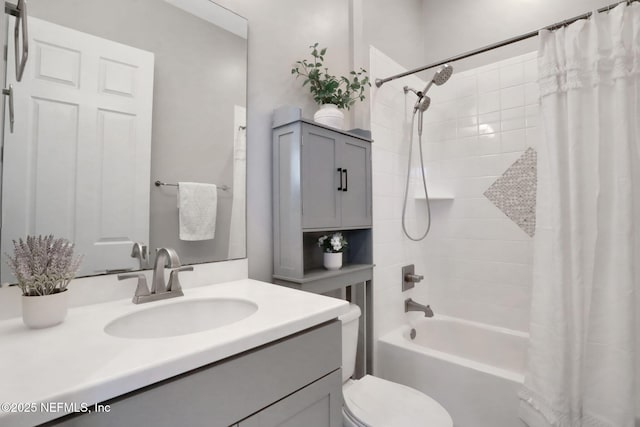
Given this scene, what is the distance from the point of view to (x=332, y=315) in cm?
91

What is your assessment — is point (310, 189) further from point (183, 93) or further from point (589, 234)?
point (589, 234)

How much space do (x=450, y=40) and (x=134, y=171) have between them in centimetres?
254

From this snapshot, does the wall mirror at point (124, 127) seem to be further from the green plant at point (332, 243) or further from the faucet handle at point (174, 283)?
the green plant at point (332, 243)

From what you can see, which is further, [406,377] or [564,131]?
[406,377]

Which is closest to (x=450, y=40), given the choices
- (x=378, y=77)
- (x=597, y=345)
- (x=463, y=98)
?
(x=463, y=98)

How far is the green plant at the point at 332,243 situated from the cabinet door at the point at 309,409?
0.69 meters

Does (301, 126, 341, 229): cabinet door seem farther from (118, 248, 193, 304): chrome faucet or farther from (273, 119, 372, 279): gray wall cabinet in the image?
(118, 248, 193, 304): chrome faucet

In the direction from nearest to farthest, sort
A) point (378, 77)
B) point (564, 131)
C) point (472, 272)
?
1. point (564, 131)
2. point (378, 77)
3. point (472, 272)

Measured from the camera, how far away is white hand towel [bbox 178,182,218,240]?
119 cm

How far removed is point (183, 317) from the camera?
101cm

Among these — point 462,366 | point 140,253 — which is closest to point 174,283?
point 140,253

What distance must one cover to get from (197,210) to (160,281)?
31 centimetres

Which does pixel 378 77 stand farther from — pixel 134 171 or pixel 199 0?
pixel 134 171

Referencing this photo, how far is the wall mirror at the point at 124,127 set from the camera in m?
0.88
